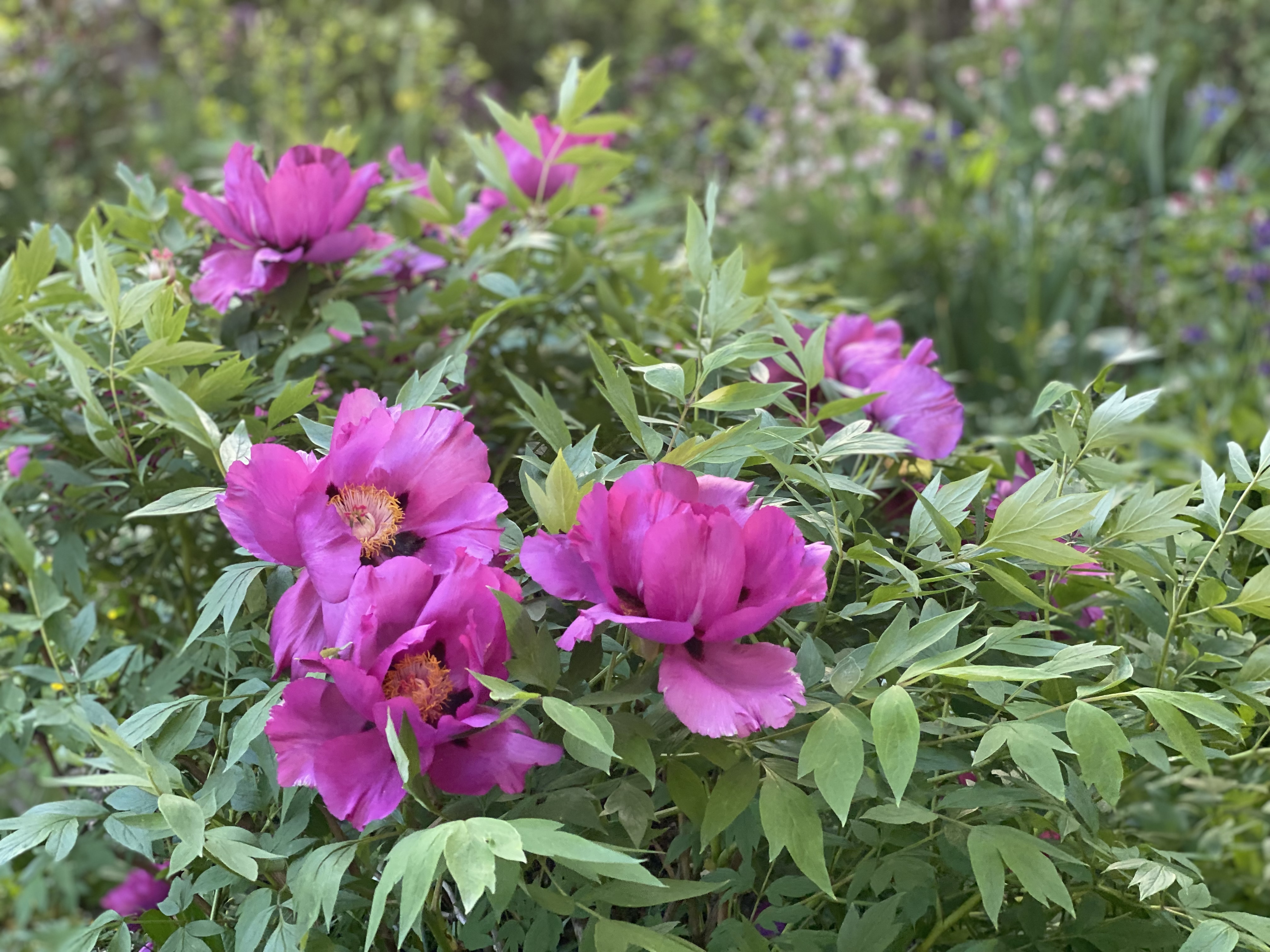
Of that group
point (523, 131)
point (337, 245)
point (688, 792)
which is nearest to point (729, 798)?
point (688, 792)

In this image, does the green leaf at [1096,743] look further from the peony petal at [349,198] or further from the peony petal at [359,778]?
the peony petal at [349,198]

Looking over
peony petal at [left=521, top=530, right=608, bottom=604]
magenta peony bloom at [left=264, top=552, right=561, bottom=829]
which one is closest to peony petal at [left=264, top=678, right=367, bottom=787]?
magenta peony bloom at [left=264, top=552, right=561, bottom=829]

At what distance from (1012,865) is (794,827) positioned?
4.1 inches

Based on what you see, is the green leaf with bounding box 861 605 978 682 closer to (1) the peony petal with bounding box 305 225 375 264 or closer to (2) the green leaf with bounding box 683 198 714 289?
(2) the green leaf with bounding box 683 198 714 289

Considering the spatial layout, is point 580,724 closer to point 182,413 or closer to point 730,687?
point 730,687

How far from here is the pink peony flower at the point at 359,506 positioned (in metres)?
0.52

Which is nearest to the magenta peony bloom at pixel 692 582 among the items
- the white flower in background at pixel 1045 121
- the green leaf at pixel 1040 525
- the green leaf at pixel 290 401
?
the green leaf at pixel 1040 525

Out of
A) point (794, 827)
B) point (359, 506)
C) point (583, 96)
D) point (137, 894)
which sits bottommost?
point (137, 894)

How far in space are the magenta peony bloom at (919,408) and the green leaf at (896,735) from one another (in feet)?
0.89

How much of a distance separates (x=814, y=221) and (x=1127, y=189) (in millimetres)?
1538

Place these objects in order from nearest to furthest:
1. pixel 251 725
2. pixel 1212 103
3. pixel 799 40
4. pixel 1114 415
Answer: pixel 251 725 → pixel 1114 415 → pixel 1212 103 → pixel 799 40

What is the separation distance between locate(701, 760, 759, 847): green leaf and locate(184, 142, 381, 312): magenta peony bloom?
487 millimetres

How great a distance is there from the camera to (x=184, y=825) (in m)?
0.48

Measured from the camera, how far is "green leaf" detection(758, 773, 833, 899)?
1.52 feet
